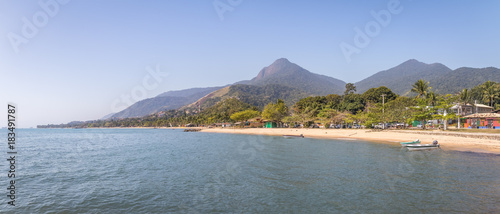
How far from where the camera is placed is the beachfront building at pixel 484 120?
49491 mm

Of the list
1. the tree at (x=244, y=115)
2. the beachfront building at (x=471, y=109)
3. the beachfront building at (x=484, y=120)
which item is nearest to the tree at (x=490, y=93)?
the beachfront building at (x=471, y=109)

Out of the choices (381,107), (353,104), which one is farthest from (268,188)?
(353,104)

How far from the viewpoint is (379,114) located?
57.8m

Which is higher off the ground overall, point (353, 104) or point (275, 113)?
point (353, 104)

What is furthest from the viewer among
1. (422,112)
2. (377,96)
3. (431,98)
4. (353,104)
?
(377,96)

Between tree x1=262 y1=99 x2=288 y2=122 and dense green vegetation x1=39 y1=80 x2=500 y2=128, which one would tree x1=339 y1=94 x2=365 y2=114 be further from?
tree x1=262 y1=99 x2=288 y2=122

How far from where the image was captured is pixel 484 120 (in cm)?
5159

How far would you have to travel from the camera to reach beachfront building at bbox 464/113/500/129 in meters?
49.5

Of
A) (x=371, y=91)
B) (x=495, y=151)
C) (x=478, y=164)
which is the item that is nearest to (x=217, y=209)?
(x=478, y=164)

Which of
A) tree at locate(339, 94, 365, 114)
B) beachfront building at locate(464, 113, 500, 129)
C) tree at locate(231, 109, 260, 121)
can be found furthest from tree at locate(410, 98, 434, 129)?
tree at locate(231, 109, 260, 121)

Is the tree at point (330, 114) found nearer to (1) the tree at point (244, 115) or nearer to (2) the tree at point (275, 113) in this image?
(2) the tree at point (275, 113)

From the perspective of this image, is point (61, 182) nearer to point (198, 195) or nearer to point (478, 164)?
point (198, 195)

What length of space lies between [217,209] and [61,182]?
1241 centimetres

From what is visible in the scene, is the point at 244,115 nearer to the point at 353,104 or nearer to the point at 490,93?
the point at 353,104
